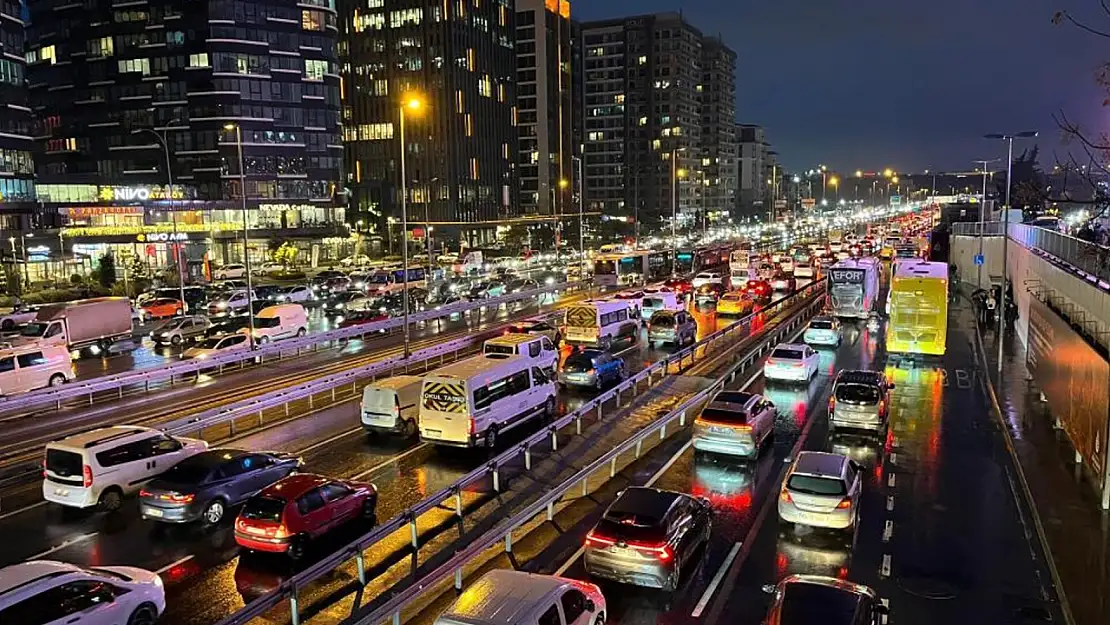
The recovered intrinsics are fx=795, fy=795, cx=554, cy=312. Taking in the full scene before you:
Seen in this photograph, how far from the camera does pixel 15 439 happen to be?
2272cm

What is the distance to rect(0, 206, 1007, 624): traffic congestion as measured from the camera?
11.9m

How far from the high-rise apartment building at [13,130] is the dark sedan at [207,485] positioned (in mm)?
73179

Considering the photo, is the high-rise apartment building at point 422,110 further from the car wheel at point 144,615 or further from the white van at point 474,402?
the car wheel at point 144,615

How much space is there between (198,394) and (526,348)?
38.9 ft

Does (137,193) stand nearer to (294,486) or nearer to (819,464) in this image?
(294,486)

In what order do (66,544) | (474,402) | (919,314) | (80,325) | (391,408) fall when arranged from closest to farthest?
(66,544) < (474,402) < (391,408) < (919,314) < (80,325)

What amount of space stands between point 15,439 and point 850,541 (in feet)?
73.4

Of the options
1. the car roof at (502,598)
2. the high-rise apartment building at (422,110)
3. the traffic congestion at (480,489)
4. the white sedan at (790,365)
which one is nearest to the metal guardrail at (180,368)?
the traffic congestion at (480,489)

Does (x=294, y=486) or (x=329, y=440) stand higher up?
(x=294, y=486)

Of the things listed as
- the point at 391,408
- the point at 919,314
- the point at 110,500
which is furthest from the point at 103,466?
the point at 919,314

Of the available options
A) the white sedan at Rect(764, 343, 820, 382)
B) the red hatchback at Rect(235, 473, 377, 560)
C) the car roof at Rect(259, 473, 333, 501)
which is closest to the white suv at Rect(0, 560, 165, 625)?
the red hatchback at Rect(235, 473, 377, 560)

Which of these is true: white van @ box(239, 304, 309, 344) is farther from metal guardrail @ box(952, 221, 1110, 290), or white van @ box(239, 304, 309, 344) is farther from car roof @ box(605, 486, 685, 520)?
metal guardrail @ box(952, 221, 1110, 290)

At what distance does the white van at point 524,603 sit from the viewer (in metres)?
9.28

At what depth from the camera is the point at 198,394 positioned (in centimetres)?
2808
